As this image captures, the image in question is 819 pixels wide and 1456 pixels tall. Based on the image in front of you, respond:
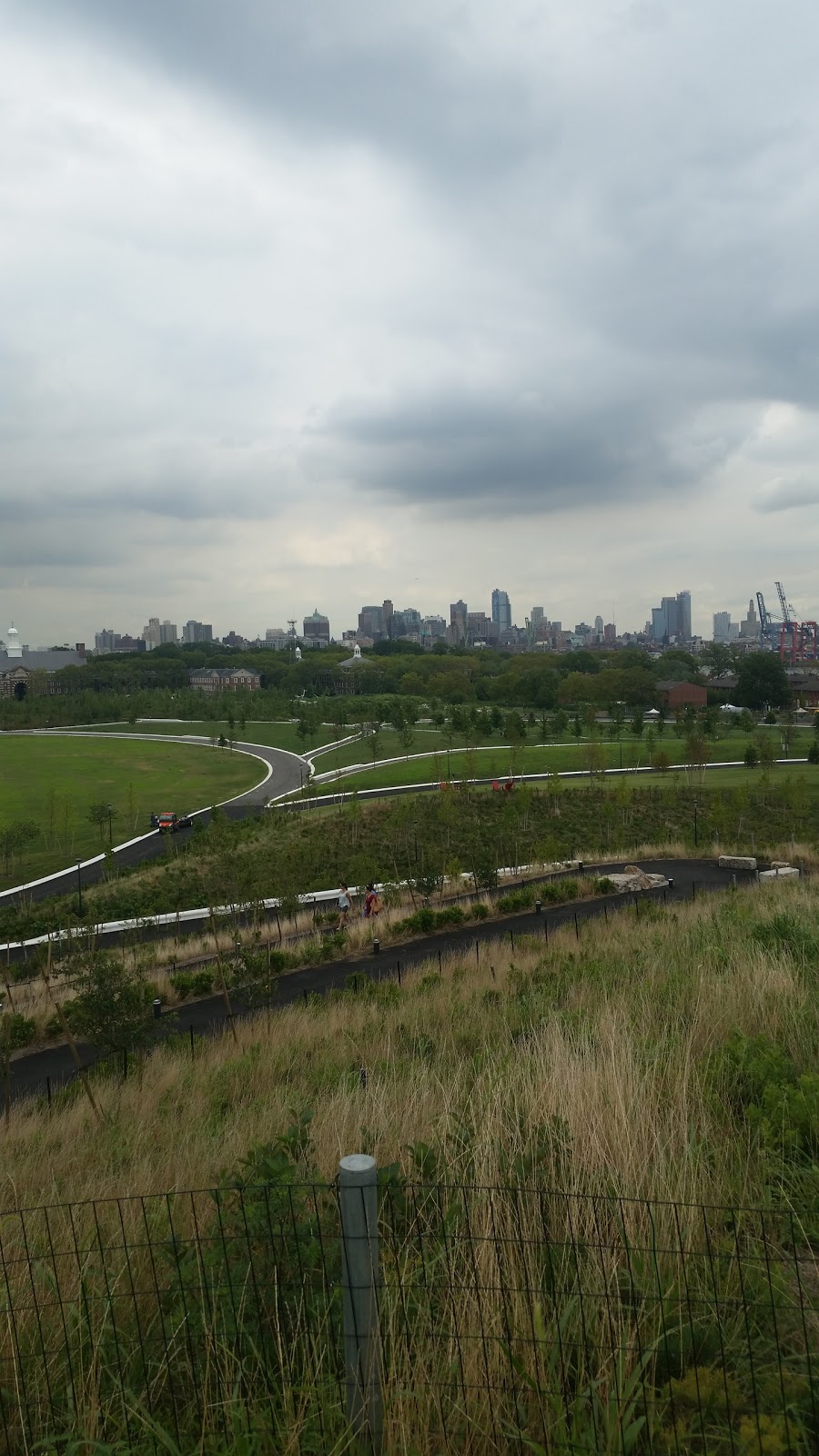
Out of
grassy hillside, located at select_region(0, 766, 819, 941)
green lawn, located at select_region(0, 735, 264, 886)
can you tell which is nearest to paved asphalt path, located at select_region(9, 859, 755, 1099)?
grassy hillside, located at select_region(0, 766, 819, 941)

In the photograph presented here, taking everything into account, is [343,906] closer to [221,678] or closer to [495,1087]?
[495,1087]

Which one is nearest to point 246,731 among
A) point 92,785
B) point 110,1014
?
point 92,785

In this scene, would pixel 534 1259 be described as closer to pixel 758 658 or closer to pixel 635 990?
pixel 635 990

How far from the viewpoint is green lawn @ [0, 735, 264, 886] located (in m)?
34.5

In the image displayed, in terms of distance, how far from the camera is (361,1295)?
240cm

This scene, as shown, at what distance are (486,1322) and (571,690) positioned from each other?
3386 inches

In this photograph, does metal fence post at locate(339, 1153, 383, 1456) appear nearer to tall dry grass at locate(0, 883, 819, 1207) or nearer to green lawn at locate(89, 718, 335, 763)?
tall dry grass at locate(0, 883, 819, 1207)

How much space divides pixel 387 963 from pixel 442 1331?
44.8ft

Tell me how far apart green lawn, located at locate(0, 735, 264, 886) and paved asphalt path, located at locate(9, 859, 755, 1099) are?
19376mm

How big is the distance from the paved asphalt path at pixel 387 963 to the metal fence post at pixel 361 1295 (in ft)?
28.7

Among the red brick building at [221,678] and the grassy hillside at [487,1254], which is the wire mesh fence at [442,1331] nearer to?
the grassy hillside at [487,1254]

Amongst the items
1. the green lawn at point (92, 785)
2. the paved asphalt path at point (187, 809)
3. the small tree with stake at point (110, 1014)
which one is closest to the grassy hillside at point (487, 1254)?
the small tree with stake at point (110, 1014)

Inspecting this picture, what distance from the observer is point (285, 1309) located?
9.97 ft

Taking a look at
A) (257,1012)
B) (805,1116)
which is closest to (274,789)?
(257,1012)
